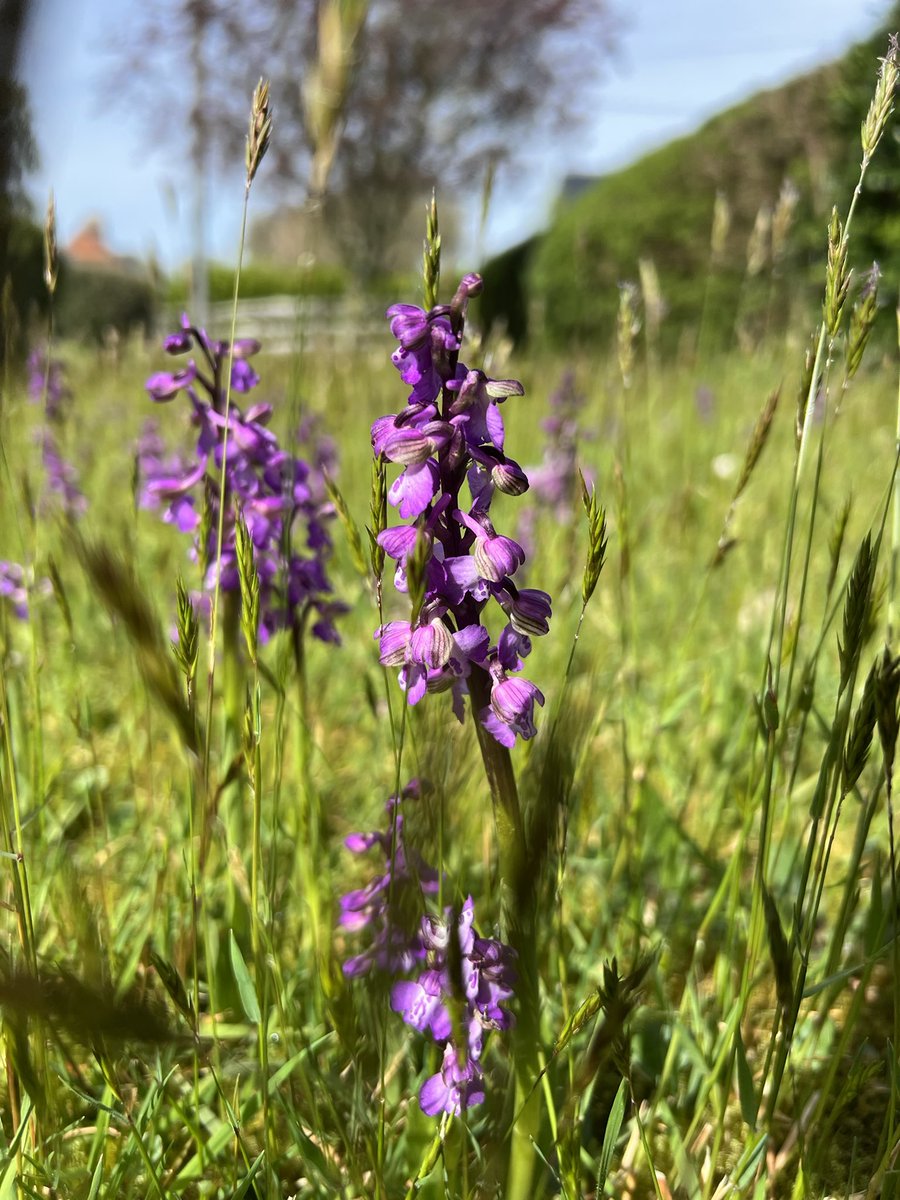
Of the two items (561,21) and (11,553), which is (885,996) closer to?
(11,553)

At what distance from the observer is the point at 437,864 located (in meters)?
1.17

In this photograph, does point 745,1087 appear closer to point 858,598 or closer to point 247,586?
point 858,598

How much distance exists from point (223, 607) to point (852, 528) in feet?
10.3

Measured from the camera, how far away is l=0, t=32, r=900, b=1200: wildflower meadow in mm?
802

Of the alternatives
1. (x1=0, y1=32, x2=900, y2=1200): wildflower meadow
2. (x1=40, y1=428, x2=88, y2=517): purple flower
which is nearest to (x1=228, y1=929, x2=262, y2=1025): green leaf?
(x1=0, y1=32, x2=900, y2=1200): wildflower meadow

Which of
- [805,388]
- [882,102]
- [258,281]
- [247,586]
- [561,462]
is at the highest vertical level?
[258,281]

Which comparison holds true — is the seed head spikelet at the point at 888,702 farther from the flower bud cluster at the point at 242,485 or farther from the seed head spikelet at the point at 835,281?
the flower bud cluster at the point at 242,485

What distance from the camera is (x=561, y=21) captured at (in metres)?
20.1

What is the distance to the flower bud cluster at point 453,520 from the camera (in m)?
0.85

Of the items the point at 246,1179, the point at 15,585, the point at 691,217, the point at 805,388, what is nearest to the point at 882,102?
the point at 805,388

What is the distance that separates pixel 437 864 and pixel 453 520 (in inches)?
19.0

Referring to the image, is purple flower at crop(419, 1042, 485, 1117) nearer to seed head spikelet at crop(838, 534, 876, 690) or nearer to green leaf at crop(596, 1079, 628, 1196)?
green leaf at crop(596, 1079, 628, 1196)

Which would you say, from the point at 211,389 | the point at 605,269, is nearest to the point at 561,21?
the point at 605,269

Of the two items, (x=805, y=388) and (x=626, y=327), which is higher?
(x=626, y=327)
